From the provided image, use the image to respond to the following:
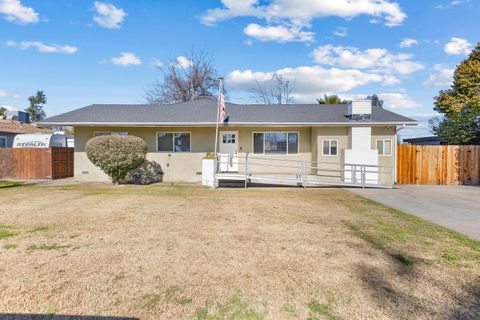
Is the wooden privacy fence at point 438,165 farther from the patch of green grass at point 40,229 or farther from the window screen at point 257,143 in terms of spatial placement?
the patch of green grass at point 40,229

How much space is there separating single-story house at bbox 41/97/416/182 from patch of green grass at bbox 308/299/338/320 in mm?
11092

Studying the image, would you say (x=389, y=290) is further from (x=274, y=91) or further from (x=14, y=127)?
(x=274, y=91)

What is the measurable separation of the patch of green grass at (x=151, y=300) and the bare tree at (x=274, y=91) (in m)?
35.4

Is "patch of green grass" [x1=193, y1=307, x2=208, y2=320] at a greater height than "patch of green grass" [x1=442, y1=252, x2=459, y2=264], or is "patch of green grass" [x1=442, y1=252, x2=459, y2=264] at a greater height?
"patch of green grass" [x1=442, y1=252, x2=459, y2=264]

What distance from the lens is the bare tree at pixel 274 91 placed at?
37062 millimetres

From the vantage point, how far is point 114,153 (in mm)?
12758

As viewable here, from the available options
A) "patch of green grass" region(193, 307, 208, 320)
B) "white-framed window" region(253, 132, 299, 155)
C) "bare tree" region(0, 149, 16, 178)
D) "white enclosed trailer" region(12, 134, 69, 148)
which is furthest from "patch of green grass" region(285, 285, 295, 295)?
"white enclosed trailer" region(12, 134, 69, 148)

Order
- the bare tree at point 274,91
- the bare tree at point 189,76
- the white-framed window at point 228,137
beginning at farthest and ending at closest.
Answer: the bare tree at point 274,91, the bare tree at point 189,76, the white-framed window at point 228,137

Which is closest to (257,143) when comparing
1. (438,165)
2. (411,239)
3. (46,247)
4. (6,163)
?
(438,165)

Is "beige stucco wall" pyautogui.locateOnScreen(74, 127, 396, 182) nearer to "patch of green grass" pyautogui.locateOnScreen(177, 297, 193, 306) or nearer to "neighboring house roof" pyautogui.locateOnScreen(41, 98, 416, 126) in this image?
"neighboring house roof" pyautogui.locateOnScreen(41, 98, 416, 126)

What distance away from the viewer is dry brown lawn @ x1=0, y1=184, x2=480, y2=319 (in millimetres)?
3035

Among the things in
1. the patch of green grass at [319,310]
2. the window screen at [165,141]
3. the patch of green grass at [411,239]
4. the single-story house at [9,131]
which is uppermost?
the single-story house at [9,131]

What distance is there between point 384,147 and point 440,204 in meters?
5.66

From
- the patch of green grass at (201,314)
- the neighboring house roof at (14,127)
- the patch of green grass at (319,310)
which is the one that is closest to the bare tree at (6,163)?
the neighboring house roof at (14,127)
